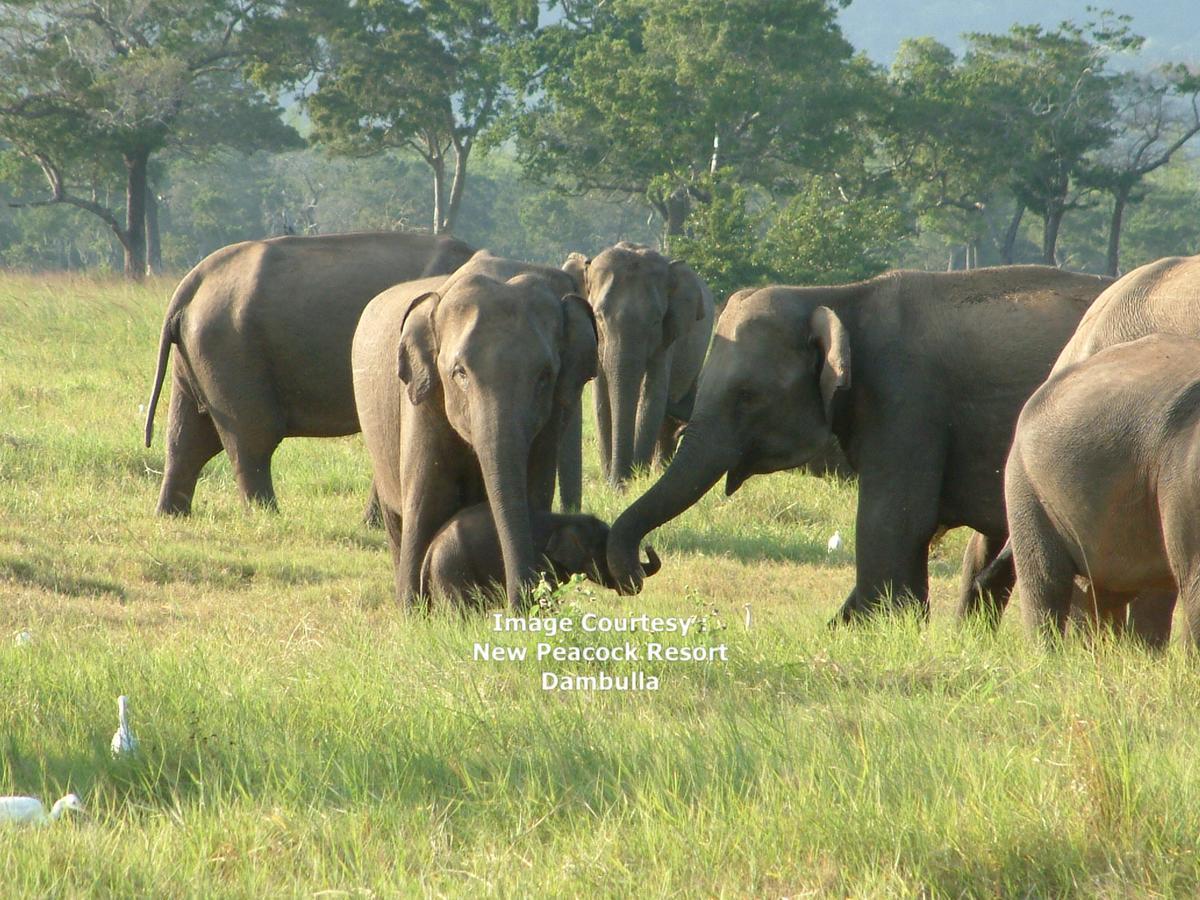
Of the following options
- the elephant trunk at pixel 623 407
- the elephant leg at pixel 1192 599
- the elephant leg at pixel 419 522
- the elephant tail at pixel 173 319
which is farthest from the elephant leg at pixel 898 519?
the elephant tail at pixel 173 319

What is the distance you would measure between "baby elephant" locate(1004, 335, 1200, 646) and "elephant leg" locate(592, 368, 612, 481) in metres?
6.93

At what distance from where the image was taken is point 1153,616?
535 cm

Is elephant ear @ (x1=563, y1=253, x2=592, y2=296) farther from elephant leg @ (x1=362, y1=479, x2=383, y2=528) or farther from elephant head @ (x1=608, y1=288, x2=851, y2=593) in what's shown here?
elephant head @ (x1=608, y1=288, x2=851, y2=593)

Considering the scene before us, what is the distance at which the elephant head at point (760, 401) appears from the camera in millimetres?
6484

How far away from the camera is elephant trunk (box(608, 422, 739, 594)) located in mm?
6211

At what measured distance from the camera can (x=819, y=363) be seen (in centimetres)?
650

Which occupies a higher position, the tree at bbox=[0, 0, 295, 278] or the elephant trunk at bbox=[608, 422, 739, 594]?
the tree at bbox=[0, 0, 295, 278]

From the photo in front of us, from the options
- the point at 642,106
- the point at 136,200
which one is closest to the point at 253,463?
the point at 136,200

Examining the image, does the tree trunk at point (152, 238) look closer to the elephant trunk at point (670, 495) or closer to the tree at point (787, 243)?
the tree at point (787, 243)

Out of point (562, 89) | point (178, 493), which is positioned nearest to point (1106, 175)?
point (562, 89)

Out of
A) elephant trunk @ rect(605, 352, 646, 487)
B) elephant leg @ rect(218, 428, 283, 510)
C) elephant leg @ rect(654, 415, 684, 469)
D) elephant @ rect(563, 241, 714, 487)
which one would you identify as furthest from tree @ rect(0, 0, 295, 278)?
elephant leg @ rect(218, 428, 283, 510)

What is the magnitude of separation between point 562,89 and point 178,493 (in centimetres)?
2954

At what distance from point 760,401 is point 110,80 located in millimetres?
29186

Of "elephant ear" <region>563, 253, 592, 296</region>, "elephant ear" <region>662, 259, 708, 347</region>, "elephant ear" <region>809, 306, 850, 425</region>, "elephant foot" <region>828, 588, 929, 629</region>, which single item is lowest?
"elephant foot" <region>828, 588, 929, 629</region>
